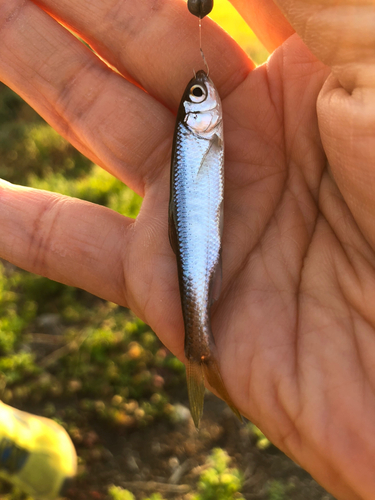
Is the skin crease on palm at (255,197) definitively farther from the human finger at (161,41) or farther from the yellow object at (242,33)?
the yellow object at (242,33)

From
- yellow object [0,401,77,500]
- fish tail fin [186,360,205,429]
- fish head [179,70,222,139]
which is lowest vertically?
yellow object [0,401,77,500]

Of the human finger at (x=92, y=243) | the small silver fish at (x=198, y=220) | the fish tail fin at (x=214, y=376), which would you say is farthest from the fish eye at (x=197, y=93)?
the fish tail fin at (x=214, y=376)

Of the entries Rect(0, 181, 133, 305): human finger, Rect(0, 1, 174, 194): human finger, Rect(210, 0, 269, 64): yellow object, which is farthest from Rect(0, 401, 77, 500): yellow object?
Rect(210, 0, 269, 64): yellow object

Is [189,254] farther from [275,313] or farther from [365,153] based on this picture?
[365,153]

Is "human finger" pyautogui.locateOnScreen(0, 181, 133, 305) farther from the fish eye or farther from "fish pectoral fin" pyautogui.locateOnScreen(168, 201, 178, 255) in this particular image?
the fish eye

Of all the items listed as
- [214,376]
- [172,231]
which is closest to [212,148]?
[172,231]

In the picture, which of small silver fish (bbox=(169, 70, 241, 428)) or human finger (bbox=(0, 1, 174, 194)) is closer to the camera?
small silver fish (bbox=(169, 70, 241, 428))
